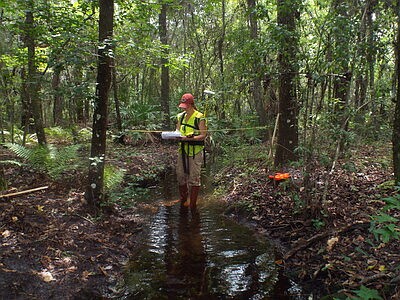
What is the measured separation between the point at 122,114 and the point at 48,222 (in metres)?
12.6

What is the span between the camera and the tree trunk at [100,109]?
5.50m

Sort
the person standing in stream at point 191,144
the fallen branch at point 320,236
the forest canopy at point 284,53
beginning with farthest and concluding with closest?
the person standing in stream at point 191,144, the forest canopy at point 284,53, the fallen branch at point 320,236

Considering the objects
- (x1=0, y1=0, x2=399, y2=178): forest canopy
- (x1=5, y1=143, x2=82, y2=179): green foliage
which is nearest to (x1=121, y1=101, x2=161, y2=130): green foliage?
(x1=0, y1=0, x2=399, y2=178): forest canopy

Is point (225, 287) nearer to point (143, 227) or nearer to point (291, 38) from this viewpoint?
point (143, 227)

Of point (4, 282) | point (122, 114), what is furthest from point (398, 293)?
point (122, 114)

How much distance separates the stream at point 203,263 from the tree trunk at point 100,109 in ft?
3.86

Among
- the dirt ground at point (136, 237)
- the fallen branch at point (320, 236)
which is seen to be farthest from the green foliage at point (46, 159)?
the fallen branch at point (320, 236)

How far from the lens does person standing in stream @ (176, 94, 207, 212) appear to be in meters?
7.07

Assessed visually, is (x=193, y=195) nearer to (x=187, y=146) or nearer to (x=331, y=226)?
(x=187, y=146)

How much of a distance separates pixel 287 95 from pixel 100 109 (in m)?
4.26

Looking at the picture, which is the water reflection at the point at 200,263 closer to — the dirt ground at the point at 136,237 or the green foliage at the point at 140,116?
the dirt ground at the point at 136,237

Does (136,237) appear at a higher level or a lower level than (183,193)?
lower

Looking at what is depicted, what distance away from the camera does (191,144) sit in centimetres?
722

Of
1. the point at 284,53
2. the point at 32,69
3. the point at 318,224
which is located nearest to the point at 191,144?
the point at 284,53
